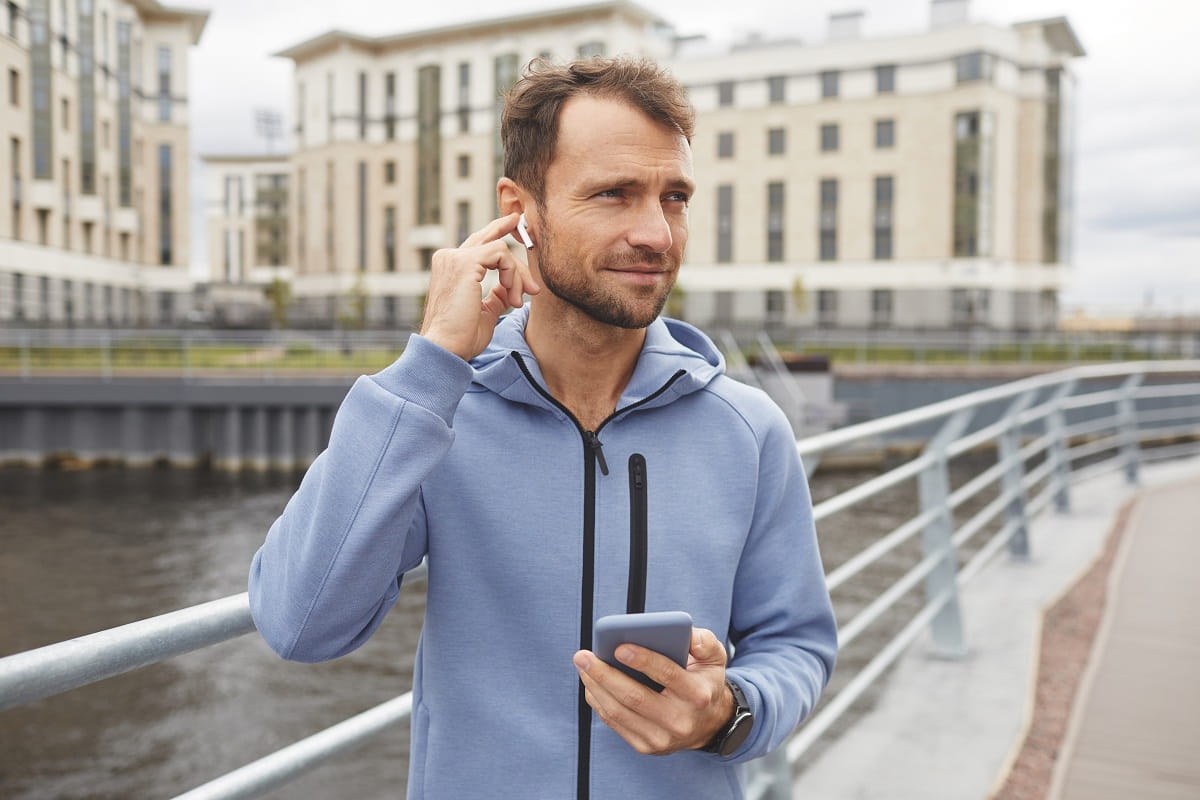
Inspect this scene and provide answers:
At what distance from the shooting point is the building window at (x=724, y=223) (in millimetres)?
47781

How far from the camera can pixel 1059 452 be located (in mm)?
6590

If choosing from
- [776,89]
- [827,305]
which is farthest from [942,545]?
[776,89]

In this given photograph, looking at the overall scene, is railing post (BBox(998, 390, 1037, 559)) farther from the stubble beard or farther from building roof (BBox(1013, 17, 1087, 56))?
building roof (BBox(1013, 17, 1087, 56))

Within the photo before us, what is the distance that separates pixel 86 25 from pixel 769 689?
166 feet

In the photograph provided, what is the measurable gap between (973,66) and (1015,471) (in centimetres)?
4227

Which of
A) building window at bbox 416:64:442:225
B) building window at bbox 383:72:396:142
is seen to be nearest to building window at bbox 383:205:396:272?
building window at bbox 416:64:442:225

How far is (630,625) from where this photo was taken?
1.16 m

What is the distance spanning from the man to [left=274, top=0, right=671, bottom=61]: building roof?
48.2 metres

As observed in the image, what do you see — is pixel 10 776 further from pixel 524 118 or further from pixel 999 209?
pixel 999 209

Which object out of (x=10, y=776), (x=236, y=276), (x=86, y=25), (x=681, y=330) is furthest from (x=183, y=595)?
(x=236, y=276)

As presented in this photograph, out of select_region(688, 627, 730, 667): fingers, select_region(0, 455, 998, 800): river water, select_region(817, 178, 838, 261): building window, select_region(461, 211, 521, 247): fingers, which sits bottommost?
select_region(0, 455, 998, 800): river water

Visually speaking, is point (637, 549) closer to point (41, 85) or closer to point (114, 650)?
point (114, 650)

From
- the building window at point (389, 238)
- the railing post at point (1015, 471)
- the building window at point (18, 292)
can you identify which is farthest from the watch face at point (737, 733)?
the building window at point (389, 238)

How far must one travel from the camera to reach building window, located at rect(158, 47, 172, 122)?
166ft
